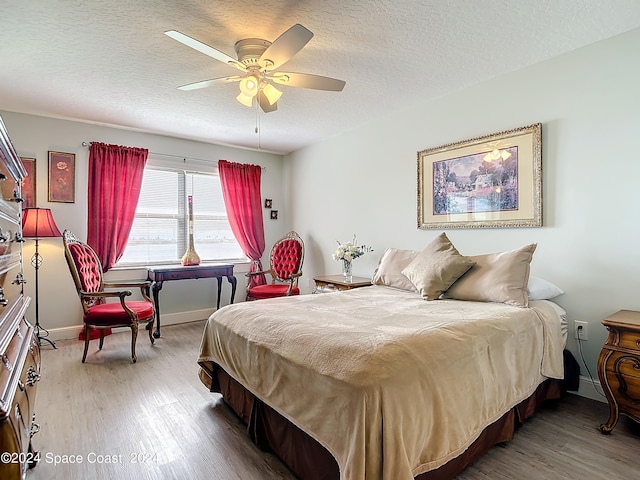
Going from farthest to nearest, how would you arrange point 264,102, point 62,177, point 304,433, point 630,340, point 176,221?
point 176,221 < point 62,177 < point 264,102 < point 630,340 < point 304,433

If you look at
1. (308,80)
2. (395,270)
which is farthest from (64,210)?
(395,270)

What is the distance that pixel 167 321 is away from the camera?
4.64 m

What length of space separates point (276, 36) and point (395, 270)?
7.12 ft

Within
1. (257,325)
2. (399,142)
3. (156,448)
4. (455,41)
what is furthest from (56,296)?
(455,41)

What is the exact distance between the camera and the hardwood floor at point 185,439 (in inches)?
67.4

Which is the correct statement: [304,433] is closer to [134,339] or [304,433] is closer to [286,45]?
[286,45]

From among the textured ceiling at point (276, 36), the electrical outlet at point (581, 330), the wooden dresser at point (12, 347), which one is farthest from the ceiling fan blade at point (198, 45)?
the electrical outlet at point (581, 330)

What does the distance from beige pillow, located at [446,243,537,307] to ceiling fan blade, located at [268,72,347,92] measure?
170 cm

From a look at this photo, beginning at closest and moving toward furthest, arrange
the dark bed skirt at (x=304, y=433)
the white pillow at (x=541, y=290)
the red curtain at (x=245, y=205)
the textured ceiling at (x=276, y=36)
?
the dark bed skirt at (x=304, y=433), the textured ceiling at (x=276, y=36), the white pillow at (x=541, y=290), the red curtain at (x=245, y=205)

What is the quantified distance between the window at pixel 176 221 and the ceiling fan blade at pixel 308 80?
2876 mm

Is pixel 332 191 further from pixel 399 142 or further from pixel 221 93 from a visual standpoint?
pixel 221 93

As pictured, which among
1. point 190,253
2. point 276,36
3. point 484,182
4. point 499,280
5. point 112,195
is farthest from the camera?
point 190,253

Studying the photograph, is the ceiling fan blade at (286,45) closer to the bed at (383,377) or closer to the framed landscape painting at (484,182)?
the bed at (383,377)

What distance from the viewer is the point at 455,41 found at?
239cm
